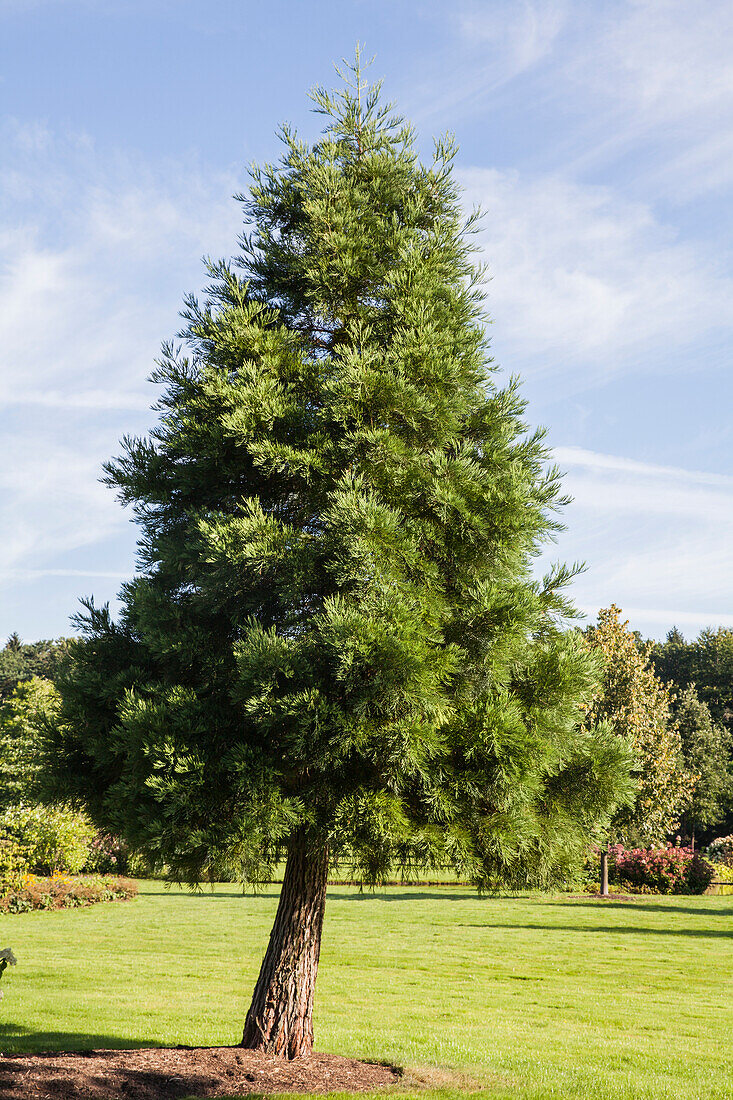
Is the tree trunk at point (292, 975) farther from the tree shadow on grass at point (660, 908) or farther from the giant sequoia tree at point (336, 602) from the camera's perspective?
the tree shadow on grass at point (660, 908)

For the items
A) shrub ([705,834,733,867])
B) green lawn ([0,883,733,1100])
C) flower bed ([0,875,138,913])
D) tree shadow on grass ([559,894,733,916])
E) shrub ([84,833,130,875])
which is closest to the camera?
green lawn ([0,883,733,1100])

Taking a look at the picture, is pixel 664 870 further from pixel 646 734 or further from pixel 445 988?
pixel 445 988

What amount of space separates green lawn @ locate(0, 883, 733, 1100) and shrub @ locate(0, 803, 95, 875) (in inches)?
89.8

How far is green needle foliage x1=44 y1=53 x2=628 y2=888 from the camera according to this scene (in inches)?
236

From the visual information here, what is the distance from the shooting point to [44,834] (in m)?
25.1

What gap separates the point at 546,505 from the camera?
7.41 meters

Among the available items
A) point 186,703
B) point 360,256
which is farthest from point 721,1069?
point 360,256

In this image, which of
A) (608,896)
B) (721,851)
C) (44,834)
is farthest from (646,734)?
(44,834)

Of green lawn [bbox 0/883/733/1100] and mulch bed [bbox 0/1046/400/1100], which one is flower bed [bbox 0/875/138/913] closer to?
green lawn [bbox 0/883/733/1100]

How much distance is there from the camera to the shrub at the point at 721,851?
31.4m

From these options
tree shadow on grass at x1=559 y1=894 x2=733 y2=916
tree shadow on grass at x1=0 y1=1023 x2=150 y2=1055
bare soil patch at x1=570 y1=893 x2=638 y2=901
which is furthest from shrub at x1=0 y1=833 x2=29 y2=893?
bare soil patch at x1=570 y1=893 x2=638 y2=901

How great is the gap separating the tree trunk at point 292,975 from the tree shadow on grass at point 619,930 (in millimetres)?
15399

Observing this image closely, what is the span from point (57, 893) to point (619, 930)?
16.8 meters

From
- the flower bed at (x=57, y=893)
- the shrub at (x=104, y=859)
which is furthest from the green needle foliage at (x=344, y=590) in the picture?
the shrub at (x=104, y=859)
